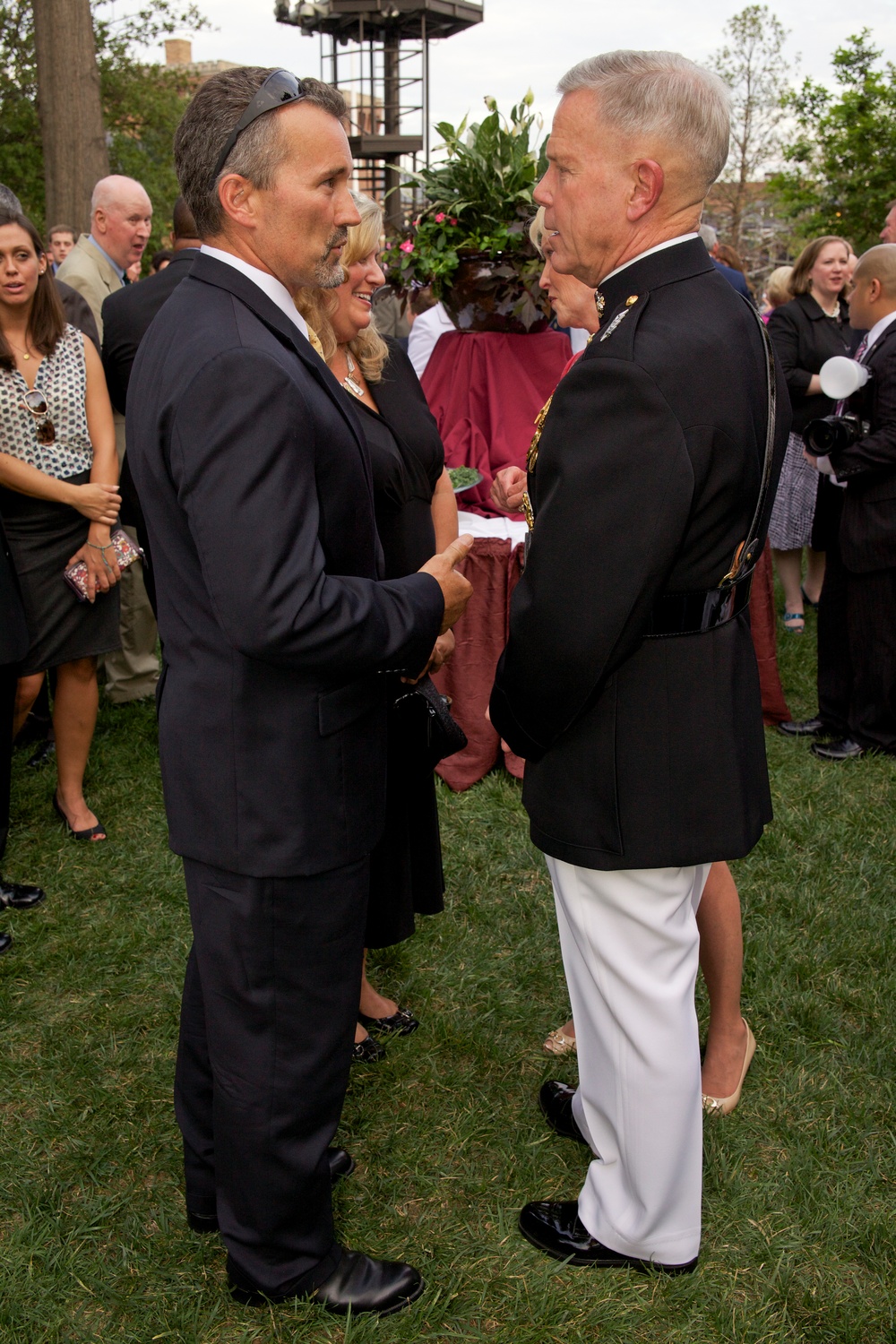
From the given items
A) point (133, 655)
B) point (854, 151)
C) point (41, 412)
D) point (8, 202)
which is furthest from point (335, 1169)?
point (854, 151)

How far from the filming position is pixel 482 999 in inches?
122

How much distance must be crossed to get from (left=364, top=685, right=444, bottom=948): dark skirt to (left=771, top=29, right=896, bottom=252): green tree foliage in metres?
16.8

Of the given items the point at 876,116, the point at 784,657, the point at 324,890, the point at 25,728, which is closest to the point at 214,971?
the point at 324,890

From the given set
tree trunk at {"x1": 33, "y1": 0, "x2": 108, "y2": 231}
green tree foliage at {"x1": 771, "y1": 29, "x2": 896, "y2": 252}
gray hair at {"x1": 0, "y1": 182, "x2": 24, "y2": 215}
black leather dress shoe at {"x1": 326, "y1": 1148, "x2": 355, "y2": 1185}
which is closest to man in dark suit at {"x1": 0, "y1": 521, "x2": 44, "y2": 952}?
gray hair at {"x1": 0, "y1": 182, "x2": 24, "y2": 215}

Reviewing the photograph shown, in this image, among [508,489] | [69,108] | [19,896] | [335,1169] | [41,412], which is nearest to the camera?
[335,1169]

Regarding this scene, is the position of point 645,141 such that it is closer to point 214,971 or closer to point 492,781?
point 214,971

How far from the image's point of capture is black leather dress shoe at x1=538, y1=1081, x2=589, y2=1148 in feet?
8.45

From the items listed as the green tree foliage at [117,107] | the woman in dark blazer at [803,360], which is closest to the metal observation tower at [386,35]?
the green tree foliage at [117,107]

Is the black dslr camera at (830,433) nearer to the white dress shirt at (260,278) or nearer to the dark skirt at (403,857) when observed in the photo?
the dark skirt at (403,857)

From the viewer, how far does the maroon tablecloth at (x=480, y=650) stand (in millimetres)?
4242

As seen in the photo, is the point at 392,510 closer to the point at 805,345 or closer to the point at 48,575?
the point at 48,575

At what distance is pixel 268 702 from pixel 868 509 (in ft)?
12.1

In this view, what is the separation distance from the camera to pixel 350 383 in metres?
2.78

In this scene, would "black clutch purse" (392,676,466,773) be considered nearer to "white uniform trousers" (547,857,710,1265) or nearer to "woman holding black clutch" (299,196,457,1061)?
"woman holding black clutch" (299,196,457,1061)
